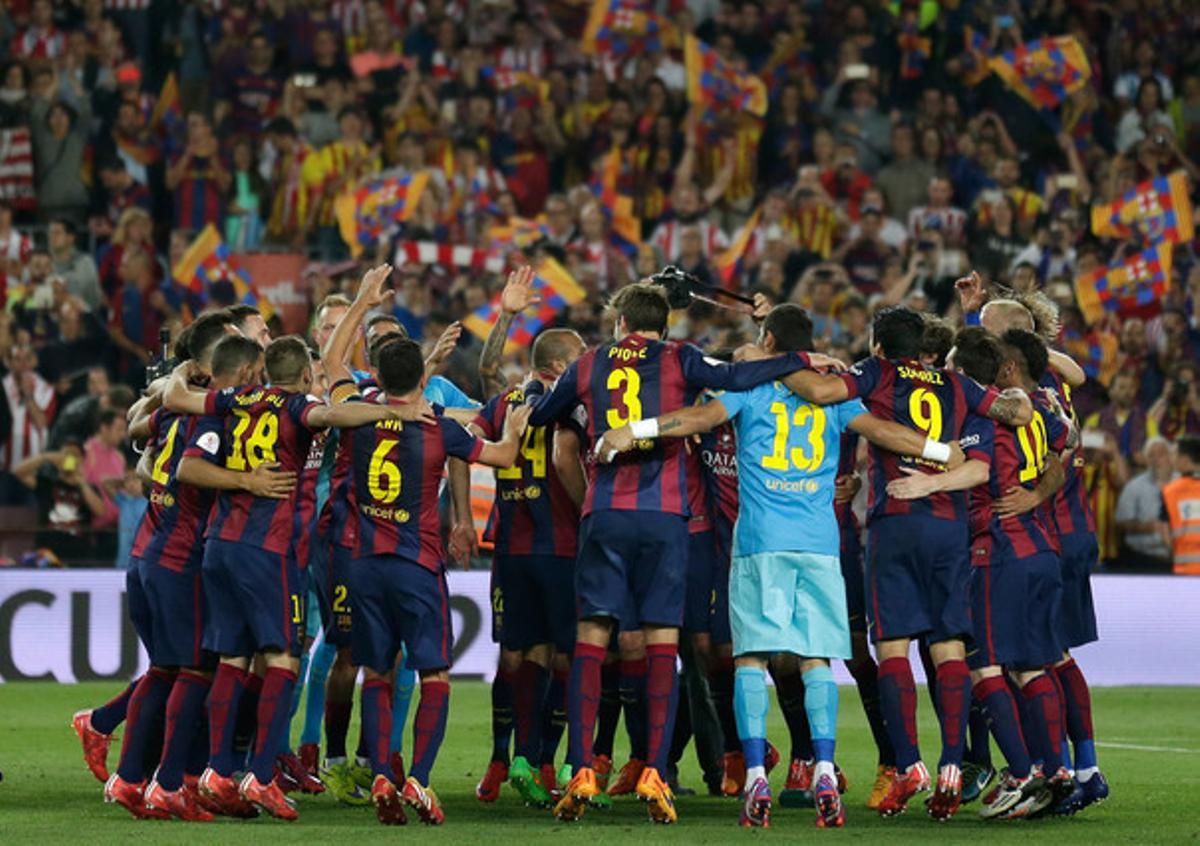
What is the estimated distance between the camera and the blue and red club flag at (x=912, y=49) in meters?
22.4

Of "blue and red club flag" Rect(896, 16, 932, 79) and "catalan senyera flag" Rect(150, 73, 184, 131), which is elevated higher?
"blue and red club flag" Rect(896, 16, 932, 79)

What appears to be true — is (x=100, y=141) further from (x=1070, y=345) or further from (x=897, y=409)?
(x=897, y=409)

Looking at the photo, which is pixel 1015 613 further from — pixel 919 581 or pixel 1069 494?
pixel 1069 494

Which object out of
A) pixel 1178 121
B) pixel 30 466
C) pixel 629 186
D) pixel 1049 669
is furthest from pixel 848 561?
pixel 1178 121

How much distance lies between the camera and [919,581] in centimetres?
991

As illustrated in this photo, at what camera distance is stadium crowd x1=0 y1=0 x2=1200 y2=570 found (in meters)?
18.6

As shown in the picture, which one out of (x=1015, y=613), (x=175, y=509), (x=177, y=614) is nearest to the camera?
(x=177, y=614)

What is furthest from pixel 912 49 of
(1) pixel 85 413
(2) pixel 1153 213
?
(1) pixel 85 413

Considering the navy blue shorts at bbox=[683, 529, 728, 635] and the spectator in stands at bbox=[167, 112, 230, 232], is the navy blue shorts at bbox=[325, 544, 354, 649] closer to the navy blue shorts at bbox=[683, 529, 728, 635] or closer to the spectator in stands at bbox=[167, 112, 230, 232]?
the navy blue shorts at bbox=[683, 529, 728, 635]

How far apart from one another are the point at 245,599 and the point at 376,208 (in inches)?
410

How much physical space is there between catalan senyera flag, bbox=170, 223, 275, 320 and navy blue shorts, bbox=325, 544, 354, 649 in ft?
27.7

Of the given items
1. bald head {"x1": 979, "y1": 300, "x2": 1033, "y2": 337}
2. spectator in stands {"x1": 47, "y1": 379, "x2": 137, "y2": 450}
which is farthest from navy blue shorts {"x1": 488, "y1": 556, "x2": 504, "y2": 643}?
spectator in stands {"x1": 47, "y1": 379, "x2": 137, "y2": 450}

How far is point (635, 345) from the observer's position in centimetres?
987

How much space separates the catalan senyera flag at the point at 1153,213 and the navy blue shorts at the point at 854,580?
10073mm
